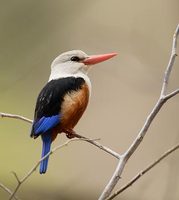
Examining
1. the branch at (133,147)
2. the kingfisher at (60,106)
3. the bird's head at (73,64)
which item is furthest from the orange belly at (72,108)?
the branch at (133,147)

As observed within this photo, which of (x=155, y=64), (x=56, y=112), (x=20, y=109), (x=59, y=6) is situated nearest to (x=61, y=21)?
(x=59, y=6)

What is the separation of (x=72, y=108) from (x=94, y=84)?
75.7 inches

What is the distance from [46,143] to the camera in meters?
2.31

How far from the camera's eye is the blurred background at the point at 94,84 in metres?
4.07

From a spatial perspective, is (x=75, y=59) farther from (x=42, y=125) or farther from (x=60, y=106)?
(x=42, y=125)

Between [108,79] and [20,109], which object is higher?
[108,79]

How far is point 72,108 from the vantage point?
2400mm

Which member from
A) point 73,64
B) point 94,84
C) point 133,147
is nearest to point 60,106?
point 73,64

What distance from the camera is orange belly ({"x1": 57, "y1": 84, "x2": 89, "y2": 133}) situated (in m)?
2.39

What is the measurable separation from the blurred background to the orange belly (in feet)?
4.38

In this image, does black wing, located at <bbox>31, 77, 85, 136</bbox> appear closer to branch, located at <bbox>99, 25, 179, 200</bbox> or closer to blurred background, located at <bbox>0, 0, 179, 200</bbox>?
branch, located at <bbox>99, 25, 179, 200</bbox>

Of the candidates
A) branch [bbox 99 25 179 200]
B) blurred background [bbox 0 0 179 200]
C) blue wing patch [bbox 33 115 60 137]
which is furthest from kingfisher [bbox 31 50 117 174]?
blurred background [bbox 0 0 179 200]

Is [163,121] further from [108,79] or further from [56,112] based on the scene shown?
[56,112]

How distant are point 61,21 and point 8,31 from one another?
42 centimetres
